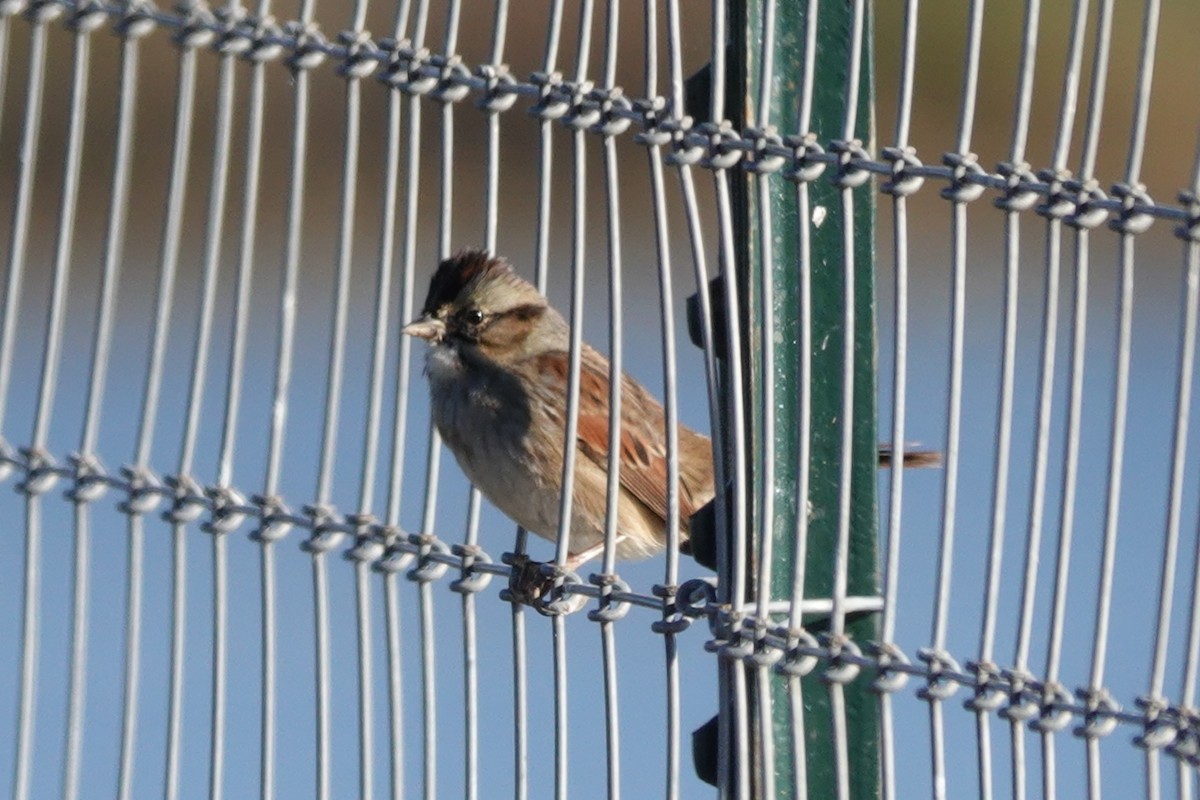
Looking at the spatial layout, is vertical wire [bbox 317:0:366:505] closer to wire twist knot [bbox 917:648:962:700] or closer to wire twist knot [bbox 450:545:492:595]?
wire twist knot [bbox 450:545:492:595]

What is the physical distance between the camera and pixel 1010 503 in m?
12.2

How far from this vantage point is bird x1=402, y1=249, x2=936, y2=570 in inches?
236

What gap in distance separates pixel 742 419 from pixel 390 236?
786mm

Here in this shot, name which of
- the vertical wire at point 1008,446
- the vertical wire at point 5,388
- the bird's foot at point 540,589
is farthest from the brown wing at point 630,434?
the vertical wire at point 1008,446

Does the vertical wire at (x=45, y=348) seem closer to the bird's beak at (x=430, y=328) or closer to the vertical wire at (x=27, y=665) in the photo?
the vertical wire at (x=27, y=665)

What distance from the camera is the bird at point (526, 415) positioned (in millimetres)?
5988

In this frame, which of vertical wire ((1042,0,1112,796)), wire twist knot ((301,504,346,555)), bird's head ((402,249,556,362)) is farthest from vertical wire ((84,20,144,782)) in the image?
bird's head ((402,249,556,362))

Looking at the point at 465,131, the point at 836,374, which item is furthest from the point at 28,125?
the point at 465,131

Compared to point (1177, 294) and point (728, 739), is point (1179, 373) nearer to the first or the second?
point (728, 739)

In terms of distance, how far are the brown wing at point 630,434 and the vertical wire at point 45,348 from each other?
2319 millimetres

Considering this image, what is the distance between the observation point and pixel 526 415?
6.10 meters

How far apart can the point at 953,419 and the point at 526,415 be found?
8.86 feet

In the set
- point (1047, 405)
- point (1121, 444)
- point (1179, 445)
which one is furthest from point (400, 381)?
point (1179, 445)

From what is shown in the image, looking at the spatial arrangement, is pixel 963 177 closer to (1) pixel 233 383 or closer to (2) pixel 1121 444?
(2) pixel 1121 444
